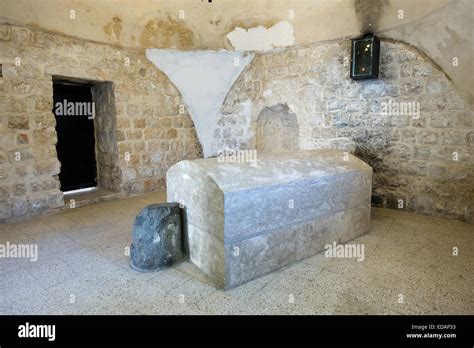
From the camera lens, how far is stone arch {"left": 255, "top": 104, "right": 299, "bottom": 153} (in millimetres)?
4988

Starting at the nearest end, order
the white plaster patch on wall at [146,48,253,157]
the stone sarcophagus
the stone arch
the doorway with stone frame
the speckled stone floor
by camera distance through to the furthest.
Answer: the speckled stone floor < the stone sarcophagus < the doorway with stone frame < the white plaster patch on wall at [146,48,253,157] < the stone arch

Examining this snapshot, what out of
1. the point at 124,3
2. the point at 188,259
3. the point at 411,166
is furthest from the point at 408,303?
the point at 124,3

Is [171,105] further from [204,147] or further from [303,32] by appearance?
[303,32]

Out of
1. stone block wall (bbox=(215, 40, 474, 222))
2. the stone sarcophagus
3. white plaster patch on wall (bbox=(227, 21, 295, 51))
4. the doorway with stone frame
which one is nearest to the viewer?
the stone sarcophagus

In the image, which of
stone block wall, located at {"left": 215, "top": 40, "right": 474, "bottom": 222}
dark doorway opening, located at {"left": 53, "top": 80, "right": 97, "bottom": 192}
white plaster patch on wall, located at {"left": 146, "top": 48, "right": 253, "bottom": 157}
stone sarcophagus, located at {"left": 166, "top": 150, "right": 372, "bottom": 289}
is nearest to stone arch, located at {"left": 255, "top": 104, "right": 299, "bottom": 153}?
stone block wall, located at {"left": 215, "top": 40, "right": 474, "bottom": 222}

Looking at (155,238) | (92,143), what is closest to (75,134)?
(92,143)

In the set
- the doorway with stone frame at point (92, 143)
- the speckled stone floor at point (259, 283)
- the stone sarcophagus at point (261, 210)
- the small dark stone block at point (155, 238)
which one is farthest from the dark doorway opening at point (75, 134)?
the small dark stone block at point (155, 238)

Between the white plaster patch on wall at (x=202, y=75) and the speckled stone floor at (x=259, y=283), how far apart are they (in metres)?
2.84

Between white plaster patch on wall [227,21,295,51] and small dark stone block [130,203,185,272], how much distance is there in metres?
3.37

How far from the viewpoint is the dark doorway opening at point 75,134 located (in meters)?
4.41

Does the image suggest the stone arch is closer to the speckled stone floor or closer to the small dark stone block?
the speckled stone floor

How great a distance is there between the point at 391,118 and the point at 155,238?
10.1 feet

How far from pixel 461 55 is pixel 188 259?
330 cm

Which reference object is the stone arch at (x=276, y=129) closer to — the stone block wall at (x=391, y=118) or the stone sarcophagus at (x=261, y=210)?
the stone block wall at (x=391, y=118)
